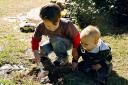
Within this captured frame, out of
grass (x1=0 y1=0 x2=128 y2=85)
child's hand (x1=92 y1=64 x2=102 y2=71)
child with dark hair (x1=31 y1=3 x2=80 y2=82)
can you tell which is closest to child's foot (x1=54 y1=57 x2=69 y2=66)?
child with dark hair (x1=31 y1=3 x2=80 y2=82)

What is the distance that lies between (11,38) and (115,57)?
2626 mm

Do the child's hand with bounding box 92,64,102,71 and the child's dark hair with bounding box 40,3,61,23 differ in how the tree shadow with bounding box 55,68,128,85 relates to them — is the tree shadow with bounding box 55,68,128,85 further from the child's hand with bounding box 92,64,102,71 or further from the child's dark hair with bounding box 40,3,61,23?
the child's dark hair with bounding box 40,3,61,23

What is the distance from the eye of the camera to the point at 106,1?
8688 millimetres

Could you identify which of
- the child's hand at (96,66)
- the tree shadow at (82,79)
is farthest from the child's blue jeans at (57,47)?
the child's hand at (96,66)

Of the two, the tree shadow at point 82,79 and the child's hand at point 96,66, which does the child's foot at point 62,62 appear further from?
the child's hand at point 96,66

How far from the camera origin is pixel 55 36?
19.2 feet

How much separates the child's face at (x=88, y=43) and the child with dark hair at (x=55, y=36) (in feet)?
0.63

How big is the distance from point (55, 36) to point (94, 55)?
74 cm

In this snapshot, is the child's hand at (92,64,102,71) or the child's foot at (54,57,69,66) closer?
the child's hand at (92,64,102,71)

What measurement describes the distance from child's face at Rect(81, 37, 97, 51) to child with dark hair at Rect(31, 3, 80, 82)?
193 millimetres

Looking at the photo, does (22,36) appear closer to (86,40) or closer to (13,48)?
(13,48)

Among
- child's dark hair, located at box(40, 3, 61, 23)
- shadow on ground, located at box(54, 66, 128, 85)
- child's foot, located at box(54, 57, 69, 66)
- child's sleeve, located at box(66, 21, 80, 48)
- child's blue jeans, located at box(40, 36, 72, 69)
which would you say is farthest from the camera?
child's foot, located at box(54, 57, 69, 66)

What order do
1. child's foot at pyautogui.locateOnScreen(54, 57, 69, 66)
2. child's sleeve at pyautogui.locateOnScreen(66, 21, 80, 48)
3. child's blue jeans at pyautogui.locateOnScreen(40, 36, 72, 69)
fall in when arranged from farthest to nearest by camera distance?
child's foot at pyautogui.locateOnScreen(54, 57, 69, 66), child's blue jeans at pyautogui.locateOnScreen(40, 36, 72, 69), child's sleeve at pyautogui.locateOnScreen(66, 21, 80, 48)

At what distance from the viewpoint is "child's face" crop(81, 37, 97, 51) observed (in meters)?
5.36
